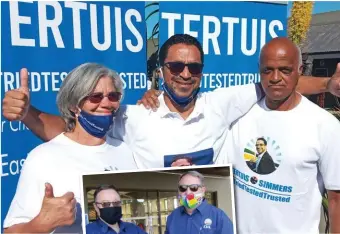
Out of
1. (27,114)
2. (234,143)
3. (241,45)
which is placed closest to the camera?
(27,114)

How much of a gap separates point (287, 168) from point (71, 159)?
90 cm

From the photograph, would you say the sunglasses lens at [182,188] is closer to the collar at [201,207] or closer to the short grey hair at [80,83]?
the collar at [201,207]

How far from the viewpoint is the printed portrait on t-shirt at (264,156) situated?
1.81 metres

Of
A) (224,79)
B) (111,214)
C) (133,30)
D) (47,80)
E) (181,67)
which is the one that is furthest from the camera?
(224,79)

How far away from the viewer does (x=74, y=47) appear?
2490 mm

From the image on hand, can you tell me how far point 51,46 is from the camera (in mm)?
2398

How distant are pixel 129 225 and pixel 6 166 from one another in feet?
3.67

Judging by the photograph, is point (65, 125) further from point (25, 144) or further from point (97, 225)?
point (25, 144)

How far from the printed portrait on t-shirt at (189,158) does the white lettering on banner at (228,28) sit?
1.22 meters

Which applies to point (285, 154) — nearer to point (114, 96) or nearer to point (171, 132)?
point (171, 132)

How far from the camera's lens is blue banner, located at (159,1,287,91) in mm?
2863

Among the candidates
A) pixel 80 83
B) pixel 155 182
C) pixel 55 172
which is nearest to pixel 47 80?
pixel 80 83

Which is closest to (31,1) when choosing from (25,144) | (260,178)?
(25,144)

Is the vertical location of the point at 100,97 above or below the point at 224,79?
below
